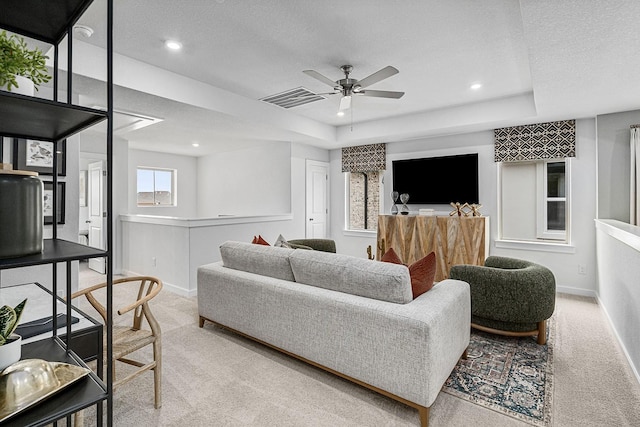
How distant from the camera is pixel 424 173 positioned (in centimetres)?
554

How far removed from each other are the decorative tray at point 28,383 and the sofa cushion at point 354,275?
5.20ft

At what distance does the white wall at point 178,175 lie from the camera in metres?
6.91

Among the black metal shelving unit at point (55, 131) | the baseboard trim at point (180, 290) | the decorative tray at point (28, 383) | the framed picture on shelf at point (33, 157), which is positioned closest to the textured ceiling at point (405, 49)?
the framed picture on shelf at point (33, 157)

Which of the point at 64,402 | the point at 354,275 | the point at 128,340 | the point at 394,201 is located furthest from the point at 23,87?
the point at 394,201

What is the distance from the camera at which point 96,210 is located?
5.84 m

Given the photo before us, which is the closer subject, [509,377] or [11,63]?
[11,63]

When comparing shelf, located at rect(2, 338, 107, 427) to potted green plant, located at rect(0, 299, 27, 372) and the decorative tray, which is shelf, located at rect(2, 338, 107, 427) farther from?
potted green plant, located at rect(0, 299, 27, 372)

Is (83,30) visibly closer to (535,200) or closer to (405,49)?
(405,49)

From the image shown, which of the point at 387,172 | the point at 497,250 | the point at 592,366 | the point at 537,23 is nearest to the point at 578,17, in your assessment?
the point at 537,23

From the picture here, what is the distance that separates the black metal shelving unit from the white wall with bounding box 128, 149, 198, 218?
20.4 ft

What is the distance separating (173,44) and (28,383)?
113 inches

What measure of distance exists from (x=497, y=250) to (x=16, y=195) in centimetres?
540

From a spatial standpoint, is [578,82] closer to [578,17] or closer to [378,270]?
[578,17]

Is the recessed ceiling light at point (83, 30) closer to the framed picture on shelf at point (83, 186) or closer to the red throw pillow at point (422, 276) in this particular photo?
the red throw pillow at point (422, 276)
